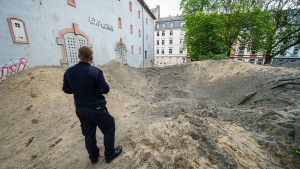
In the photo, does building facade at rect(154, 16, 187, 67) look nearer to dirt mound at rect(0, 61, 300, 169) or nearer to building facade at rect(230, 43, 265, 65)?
building facade at rect(230, 43, 265, 65)

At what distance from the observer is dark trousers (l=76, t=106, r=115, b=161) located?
7.11 ft

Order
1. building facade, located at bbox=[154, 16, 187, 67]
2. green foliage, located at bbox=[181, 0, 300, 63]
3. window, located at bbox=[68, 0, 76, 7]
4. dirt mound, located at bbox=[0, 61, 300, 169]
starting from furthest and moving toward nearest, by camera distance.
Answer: building facade, located at bbox=[154, 16, 187, 67] < green foliage, located at bbox=[181, 0, 300, 63] < window, located at bbox=[68, 0, 76, 7] < dirt mound, located at bbox=[0, 61, 300, 169]

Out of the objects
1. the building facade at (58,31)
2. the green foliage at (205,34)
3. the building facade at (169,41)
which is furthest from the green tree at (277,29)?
the building facade at (169,41)

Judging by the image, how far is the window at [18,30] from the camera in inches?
244

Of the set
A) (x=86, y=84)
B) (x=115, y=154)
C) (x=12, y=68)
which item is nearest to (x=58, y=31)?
(x=12, y=68)

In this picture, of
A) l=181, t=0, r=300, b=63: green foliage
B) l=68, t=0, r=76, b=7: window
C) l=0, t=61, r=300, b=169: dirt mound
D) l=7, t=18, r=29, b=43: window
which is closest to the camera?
l=0, t=61, r=300, b=169: dirt mound

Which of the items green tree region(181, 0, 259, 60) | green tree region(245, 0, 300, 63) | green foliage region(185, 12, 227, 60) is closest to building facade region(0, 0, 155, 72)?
green foliage region(185, 12, 227, 60)

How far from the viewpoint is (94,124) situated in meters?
2.38

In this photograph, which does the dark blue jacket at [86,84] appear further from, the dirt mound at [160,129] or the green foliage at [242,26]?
the green foliage at [242,26]

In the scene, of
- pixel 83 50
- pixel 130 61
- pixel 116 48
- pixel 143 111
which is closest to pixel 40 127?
pixel 143 111

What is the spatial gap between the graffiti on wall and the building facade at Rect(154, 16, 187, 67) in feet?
111

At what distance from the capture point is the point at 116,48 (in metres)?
15.3

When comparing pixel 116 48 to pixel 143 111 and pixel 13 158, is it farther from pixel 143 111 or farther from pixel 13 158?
pixel 13 158

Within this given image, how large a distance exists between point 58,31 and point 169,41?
33351 millimetres
